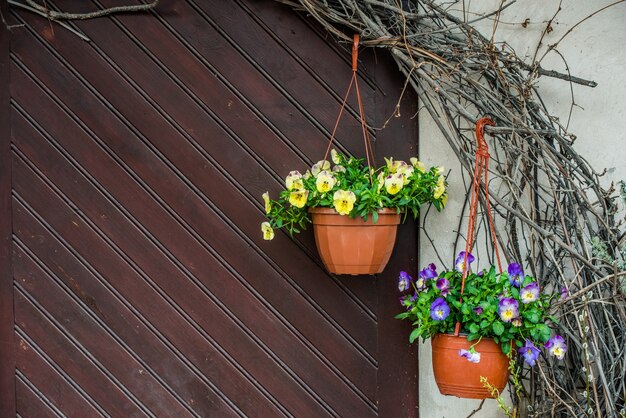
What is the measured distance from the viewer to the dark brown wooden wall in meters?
2.94

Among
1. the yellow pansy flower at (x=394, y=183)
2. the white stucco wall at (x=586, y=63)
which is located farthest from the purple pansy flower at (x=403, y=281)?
the white stucco wall at (x=586, y=63)

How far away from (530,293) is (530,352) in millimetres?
182

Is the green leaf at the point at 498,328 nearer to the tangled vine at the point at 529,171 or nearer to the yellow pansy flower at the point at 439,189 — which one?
the tangled vine at the point at 529,171

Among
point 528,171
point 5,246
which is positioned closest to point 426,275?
point 528,171

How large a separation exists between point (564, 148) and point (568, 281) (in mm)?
453

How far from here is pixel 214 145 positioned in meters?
2.95

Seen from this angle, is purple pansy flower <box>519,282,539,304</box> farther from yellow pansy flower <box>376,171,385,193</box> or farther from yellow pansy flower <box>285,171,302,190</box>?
yellow pansy flower <box>285,171,302,190</box>

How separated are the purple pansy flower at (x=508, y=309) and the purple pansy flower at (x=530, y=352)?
109mm

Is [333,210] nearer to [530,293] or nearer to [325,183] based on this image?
[325,183]

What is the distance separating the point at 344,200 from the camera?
2.52 meters

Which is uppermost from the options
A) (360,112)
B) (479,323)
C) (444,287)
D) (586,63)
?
(586,63)

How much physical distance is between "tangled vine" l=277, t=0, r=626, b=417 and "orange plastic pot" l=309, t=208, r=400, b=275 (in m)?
0.37

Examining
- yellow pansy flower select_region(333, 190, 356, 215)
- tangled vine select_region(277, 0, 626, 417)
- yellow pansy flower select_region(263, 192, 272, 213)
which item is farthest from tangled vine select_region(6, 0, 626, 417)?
yellow pansy flower select_region(263, 192, 272, 213)

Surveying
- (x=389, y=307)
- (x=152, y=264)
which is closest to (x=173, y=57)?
(x=152, y=264)
